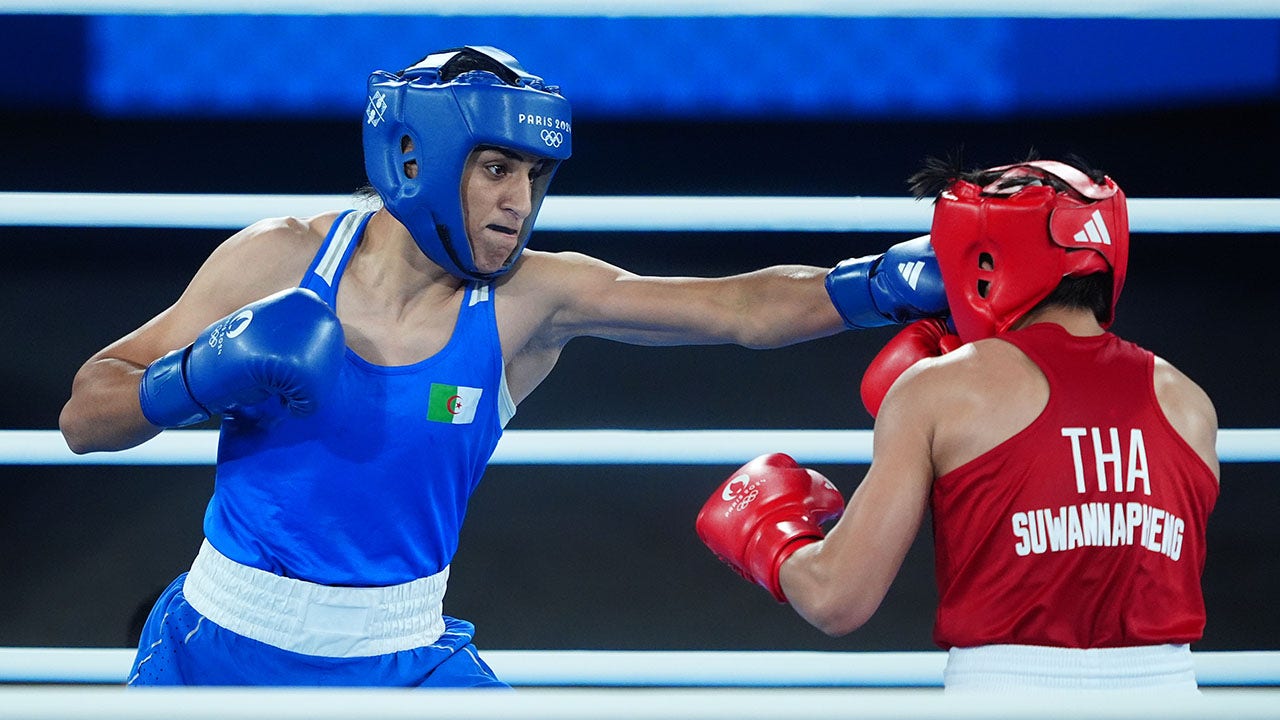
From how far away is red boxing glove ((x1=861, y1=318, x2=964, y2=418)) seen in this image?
1.91 meters

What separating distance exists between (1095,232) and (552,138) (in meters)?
0.83

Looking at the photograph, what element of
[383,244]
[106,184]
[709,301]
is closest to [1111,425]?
[709,301]

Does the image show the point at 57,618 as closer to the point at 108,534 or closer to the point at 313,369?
the point at 108,534

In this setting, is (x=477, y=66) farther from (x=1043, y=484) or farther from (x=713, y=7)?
(x=1043, y=484)

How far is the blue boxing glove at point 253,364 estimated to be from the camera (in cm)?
175

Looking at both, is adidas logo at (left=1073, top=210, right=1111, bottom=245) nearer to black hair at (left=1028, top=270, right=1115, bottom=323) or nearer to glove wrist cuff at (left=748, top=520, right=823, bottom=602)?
black hair at (left=1028, top=270, right=1115, bottom=323)

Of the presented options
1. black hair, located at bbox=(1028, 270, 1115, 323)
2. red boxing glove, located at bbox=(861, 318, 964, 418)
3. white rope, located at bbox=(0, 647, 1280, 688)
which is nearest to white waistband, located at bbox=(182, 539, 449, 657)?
white rope, located at bbox=(0, 647, 1280, 688)

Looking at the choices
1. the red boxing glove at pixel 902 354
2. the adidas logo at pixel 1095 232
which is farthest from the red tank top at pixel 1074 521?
the red boxing glove at pixel 902 354

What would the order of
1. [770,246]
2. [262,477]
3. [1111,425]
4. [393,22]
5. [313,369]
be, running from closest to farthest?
[1111,425], [313,369], [262,477], [393,22], [770,246]

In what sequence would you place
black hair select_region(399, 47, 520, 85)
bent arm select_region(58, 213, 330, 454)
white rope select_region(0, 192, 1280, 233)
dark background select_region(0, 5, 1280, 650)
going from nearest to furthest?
1. bent arm select_region(58, 213, 330, 454)
2. black hair select_region(399, 47, 520, 85)
3. white rope select_region(0, 192, 1280, 233)
4. dark background select_region(0, 5, 1280, 650)

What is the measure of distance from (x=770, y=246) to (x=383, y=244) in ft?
7.13

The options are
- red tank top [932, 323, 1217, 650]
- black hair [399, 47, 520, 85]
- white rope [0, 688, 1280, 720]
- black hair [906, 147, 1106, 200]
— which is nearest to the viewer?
white rope [0, 688, 1280, 720]

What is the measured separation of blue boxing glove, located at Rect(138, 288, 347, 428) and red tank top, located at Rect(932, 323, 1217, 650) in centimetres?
88

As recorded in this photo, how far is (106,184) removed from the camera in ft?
13.2
